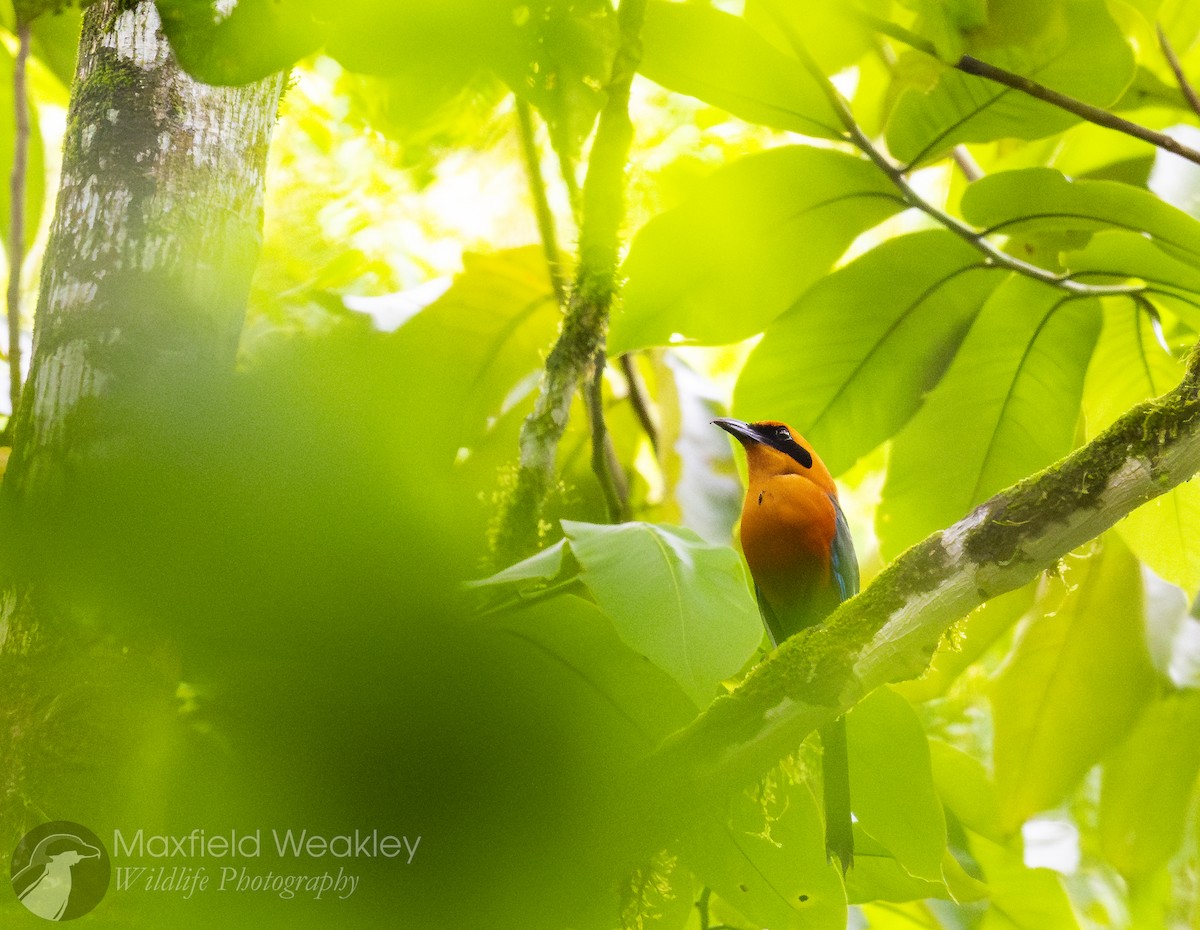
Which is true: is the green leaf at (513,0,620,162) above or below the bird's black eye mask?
above

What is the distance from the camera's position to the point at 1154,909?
2.12 m

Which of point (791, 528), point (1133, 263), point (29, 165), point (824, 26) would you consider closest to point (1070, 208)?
point (1133, 263)

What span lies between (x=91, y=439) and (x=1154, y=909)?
2325mm

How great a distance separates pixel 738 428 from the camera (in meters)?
1.86

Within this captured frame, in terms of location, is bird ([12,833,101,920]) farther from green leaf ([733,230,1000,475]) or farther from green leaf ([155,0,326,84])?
green leaf ([733,230,1000,475])

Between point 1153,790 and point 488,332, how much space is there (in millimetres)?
1715

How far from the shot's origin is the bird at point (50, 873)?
34.1 inches

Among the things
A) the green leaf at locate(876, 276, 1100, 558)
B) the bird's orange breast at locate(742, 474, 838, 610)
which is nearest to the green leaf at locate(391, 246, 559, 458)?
the bird's orange breast at locate(742, 474, 838, 610)

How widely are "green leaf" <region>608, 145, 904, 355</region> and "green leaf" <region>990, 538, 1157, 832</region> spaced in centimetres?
104

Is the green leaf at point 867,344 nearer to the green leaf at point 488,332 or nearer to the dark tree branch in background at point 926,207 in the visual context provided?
the dark tree branch in background at point 926,207

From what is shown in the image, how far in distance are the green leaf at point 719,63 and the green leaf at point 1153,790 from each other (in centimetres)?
153

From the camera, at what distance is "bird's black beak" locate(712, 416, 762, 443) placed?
6.11 ft

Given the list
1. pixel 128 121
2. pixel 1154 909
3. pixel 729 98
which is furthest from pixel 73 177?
pixel 1154 909

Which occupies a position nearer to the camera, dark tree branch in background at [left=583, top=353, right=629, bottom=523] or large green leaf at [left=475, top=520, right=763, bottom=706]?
large green leaf at [left=475, top=520, right=763, bottom=706]
